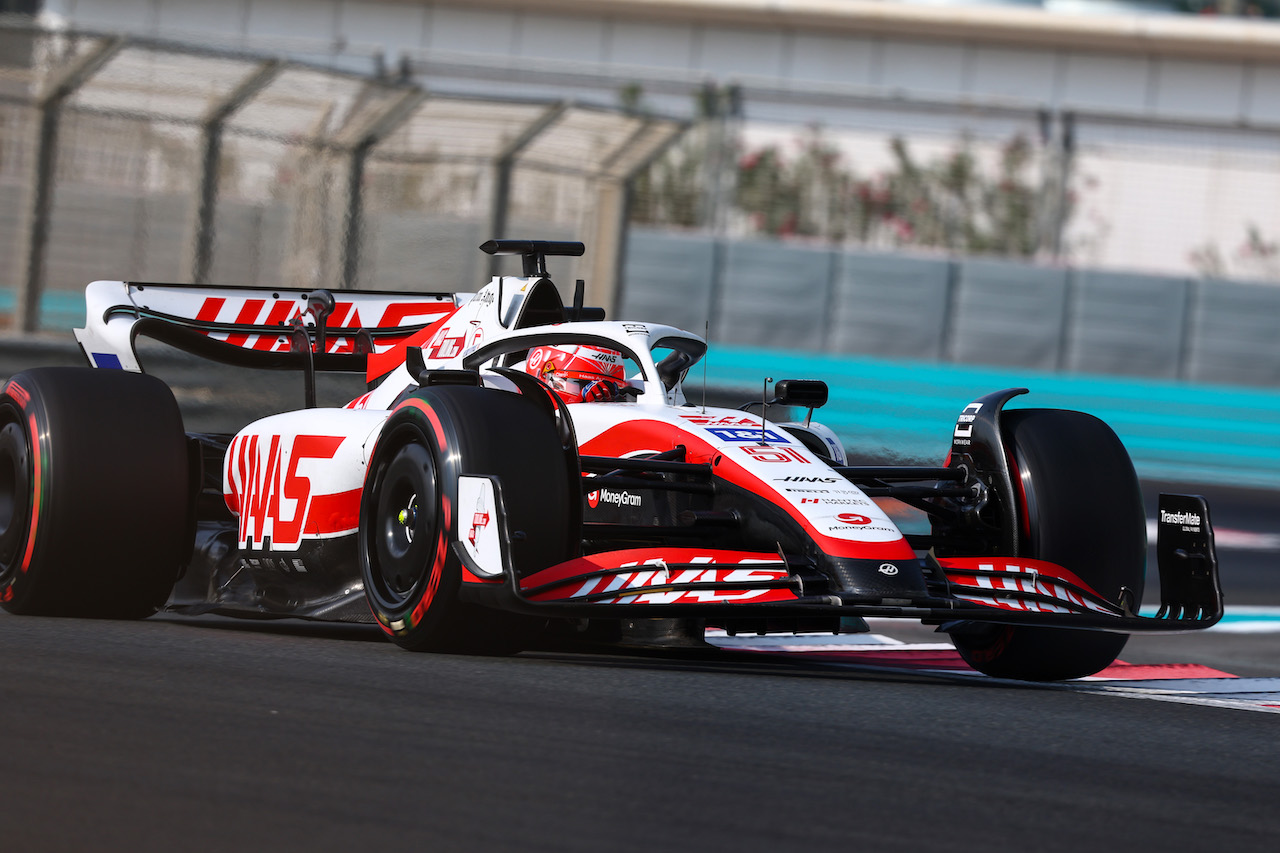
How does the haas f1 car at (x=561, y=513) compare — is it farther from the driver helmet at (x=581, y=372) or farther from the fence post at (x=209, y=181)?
the fence post at (x=209, y=181)

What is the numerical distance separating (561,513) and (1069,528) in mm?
1720

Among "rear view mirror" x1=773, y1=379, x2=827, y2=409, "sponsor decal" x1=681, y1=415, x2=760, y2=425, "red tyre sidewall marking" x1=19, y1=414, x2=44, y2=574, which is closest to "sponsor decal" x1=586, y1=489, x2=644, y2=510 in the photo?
"sponsor decal" x1=681, y1=415, x2=760, y2=425

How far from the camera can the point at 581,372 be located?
6.41 m

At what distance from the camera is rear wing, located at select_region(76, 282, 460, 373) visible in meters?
7.45

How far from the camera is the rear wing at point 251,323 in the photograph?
293 inches

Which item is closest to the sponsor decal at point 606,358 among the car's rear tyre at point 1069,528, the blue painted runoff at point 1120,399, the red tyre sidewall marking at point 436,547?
the red tyre sidewall marking at point 436,547

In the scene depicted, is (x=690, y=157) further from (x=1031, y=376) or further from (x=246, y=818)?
(x=246, y=818)

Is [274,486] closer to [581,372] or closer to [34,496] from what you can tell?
[34,496]

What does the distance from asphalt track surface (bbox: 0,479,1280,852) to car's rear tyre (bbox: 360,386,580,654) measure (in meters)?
0.11

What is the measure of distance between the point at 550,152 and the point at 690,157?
132 inches

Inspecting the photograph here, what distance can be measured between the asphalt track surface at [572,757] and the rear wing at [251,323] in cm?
207

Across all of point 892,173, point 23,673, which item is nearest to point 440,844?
point 23,673

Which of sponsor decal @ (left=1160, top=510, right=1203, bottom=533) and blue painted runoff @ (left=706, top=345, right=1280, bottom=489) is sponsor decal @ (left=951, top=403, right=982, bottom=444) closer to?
sponsor decal @ (left=1160, top=510, right=1203, bottom=533)

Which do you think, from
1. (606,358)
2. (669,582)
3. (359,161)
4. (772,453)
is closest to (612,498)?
(772,453)
